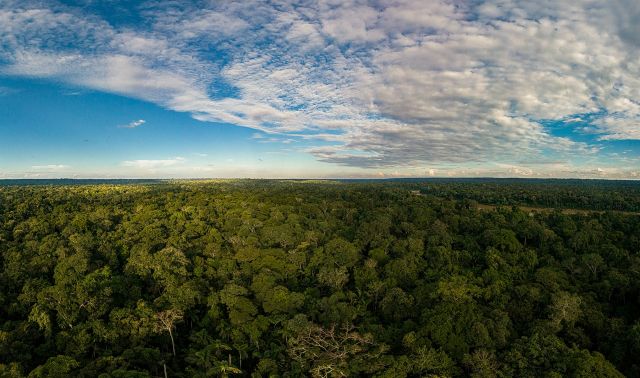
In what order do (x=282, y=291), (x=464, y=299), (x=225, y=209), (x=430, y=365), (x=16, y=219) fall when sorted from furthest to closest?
(x=225, y=209) < (x=16, y=219) < (x=282, y=291) < (x=464, y=299) < (x=430, y=365)

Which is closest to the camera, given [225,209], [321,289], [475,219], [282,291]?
[282,291]

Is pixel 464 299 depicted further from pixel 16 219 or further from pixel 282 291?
pixel 16 219

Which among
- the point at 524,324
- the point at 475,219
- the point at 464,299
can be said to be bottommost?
the point at 524,324

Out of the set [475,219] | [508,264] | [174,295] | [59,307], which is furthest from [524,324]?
[59,307]

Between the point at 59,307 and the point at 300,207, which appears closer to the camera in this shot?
the point at 59,307

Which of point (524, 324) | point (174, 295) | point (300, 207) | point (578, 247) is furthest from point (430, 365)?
point (300, 207)

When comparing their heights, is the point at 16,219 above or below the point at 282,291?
above

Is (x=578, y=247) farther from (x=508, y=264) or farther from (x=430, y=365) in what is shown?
(x=430, y=365)
